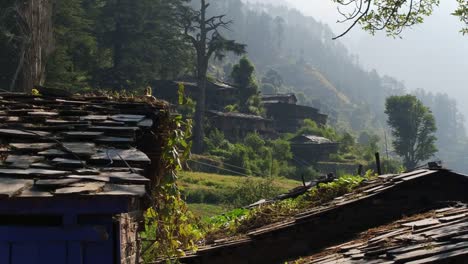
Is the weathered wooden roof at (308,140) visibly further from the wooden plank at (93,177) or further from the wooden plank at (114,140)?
the wooden plank at (93,177)

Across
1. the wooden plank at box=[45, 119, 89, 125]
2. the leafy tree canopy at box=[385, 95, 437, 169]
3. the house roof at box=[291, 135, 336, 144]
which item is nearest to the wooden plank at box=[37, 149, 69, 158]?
the wooden plank at box=[45, 119, 89, 125]

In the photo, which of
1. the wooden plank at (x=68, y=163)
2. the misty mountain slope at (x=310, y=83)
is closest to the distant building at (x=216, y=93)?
the wooden plank at (x=68, y=163)

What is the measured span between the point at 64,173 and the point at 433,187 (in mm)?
7843

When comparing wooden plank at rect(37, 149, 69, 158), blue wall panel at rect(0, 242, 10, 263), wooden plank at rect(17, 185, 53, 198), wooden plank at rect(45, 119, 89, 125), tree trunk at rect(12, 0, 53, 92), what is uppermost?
tree trunk at rect(12, 0, 53, 92)

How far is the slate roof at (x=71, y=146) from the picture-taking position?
429 cm

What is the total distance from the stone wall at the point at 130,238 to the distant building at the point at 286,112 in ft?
180

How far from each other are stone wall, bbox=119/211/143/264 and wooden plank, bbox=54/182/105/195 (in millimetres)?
1227

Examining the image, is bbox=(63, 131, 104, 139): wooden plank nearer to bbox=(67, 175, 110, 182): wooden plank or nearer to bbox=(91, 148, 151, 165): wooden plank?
bbox=(91, 148, 151, 165): wooden plank

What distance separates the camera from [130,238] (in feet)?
20.6

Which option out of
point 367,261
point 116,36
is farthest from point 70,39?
point 367,261

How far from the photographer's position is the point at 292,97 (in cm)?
6538

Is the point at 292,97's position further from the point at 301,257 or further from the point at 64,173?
the point at 64,173

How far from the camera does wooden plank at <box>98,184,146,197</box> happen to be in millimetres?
4179

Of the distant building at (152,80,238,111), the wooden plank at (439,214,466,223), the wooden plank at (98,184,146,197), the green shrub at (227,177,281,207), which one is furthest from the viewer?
the distant building at (152,80,238,111)
